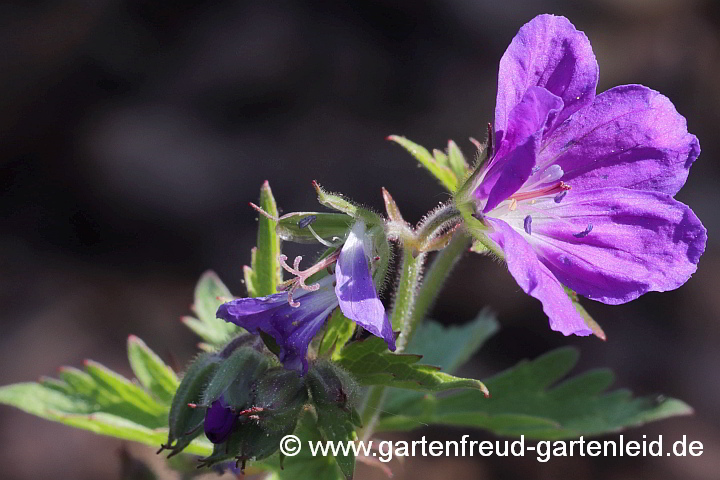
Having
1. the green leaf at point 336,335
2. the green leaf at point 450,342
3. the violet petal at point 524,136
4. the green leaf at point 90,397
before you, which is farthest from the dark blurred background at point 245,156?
the violet petal at point 524,136

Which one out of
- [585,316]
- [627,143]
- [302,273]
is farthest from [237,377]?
[627,143]

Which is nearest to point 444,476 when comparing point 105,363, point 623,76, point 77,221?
point 105,363

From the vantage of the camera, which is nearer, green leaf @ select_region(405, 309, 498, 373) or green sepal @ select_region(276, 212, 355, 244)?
green sepal @ select_region(276, 212, 355, 244)

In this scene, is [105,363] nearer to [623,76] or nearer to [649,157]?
[649,157]

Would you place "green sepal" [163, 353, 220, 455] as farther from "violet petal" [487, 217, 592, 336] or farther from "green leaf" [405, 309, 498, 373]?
"green leaf" [405, 309, 498, 373]

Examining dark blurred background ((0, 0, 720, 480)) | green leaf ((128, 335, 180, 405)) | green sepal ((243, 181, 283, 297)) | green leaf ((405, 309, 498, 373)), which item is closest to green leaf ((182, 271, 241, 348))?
green leaf ((128, 335, 180, 405))

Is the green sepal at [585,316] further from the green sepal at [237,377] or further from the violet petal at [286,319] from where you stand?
the green sepal at [237,377]

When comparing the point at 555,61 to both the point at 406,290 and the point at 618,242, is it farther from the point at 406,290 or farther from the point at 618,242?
the point at 406,290
